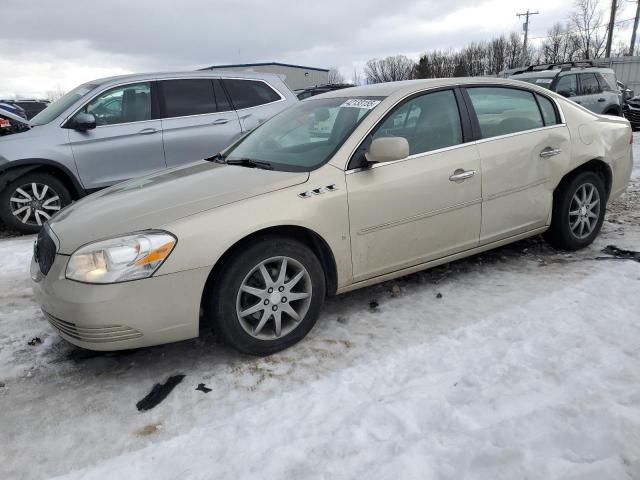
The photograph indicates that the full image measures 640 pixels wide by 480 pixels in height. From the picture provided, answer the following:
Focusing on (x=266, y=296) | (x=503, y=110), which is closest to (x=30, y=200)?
(x=266, y=296)

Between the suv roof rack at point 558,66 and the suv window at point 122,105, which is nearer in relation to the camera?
the suv window at point 122,105

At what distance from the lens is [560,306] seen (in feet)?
11.0

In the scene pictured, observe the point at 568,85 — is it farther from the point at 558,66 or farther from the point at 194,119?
the point at 194,119

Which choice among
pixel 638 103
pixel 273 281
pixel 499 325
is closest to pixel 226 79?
pixel 273 281

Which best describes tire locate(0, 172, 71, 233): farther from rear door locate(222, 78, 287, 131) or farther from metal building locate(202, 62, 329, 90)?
metal building locate(202, 62, 329, 90)

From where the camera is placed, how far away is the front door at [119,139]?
600 centimetres

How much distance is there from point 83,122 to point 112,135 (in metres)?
0.36

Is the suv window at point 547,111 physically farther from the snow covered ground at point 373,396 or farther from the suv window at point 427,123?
the snow covered ground at point 373,396

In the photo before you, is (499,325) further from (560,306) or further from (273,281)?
(273,281)

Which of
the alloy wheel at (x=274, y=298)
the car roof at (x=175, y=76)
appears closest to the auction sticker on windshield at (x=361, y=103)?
the alloy wheel at (x=274, y=298)

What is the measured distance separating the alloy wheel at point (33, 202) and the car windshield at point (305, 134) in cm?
308

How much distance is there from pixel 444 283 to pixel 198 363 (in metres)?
1.96

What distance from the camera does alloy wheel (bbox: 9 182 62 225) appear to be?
5832mm

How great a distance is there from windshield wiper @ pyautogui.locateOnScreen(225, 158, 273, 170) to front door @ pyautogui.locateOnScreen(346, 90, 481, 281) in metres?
0.57
